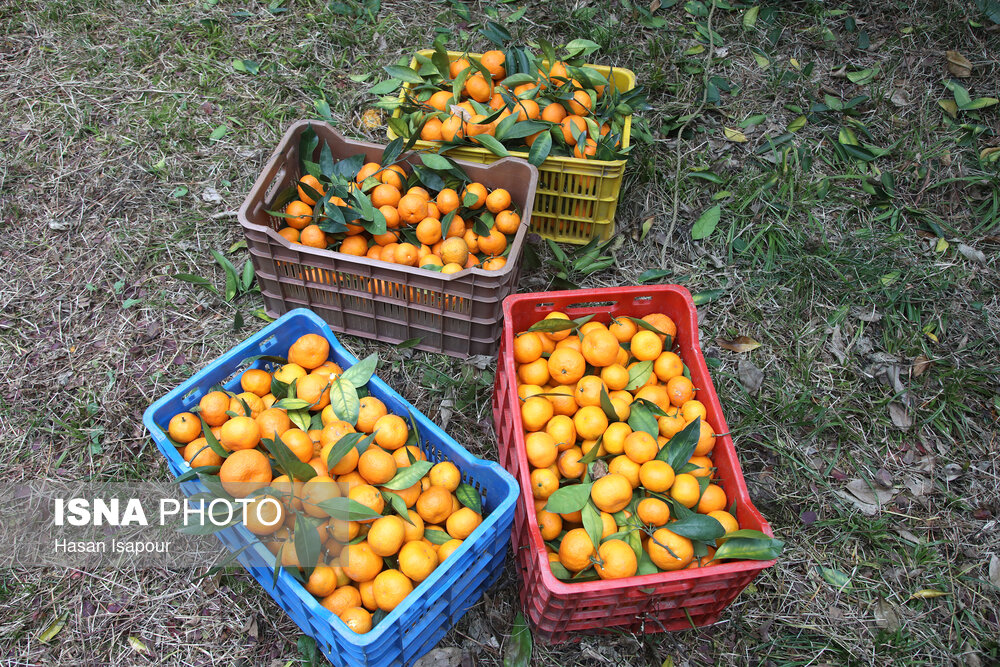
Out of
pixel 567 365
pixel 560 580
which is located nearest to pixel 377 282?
pixel 567 365

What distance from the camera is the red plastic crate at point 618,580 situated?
1.71 metres

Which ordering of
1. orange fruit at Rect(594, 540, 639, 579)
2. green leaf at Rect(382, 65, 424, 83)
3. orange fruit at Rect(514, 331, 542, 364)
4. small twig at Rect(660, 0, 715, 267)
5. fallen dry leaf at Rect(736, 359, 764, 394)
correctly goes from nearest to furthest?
1. orange fruit at Rect(594, 540, 639, 579)
2. orange fruit at Rect(514, 331, 542, 364)
3. fallen dry leaf at Rect(736, 359, 764, 394)
4. green leaf at Rect(382, 65, 424, 83)
5. small twig at Rect(660, 0, 715, 267)

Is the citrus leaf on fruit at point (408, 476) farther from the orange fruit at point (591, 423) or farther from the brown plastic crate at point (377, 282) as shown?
the brown plastic crate at point (377, 282)

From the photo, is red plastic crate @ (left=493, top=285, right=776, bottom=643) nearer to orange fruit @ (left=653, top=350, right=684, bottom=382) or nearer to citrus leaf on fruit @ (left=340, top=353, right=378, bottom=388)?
orange fruit @ (left=653, top=350, right=684, bottom=382)

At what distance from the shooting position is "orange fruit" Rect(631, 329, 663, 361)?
2219mm

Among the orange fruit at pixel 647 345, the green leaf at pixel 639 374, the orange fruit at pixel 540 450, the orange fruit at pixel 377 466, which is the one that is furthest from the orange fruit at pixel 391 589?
the orange fruit at pixel 647 345

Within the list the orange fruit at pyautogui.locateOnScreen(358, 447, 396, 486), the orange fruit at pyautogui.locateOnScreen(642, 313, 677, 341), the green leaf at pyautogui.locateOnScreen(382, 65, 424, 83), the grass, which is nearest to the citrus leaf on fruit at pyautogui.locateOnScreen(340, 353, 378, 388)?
the orange fruit at pyautogui.locateOnScreen(358, 447, 396, 486)

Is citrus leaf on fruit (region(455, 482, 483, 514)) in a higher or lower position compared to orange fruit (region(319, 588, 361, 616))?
higher

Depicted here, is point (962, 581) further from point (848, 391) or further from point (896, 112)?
point (896, 112)

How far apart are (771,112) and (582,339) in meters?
2.09

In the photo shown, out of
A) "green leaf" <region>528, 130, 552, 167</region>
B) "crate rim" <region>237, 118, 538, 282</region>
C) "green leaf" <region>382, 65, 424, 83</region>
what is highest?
"green leaf" <region>382, 65, 424, 83</region>

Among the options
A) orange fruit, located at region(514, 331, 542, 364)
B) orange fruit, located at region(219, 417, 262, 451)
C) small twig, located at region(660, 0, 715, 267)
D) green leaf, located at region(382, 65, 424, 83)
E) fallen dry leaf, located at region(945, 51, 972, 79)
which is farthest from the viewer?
fallen dry leaf, located at region(945, 51, 972, 79)

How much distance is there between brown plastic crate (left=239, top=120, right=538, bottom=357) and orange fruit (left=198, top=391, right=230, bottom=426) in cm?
61

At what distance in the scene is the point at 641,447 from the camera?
6.39 ft
